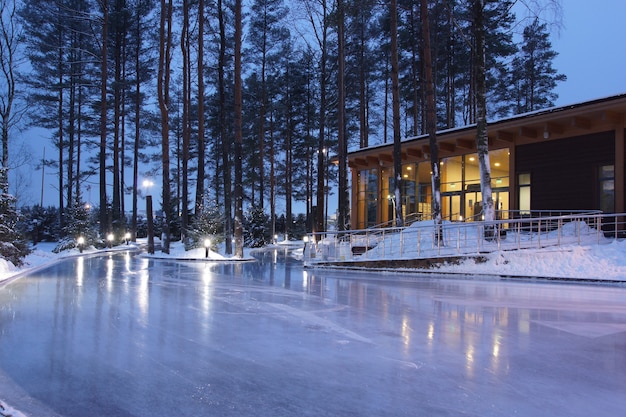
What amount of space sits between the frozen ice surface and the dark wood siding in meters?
10.6

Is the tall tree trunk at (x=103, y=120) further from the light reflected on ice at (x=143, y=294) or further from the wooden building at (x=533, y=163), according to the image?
→ the light reflected on ice at (x=143, y=294)

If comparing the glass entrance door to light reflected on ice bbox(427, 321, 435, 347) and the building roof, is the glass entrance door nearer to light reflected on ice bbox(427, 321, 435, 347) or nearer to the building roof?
the building roof

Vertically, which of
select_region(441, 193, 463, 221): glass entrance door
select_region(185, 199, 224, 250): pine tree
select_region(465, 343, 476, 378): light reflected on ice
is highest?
select_region(441, 193, 463, 221): glass entrance door

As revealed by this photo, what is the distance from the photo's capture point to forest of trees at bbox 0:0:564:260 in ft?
89.1

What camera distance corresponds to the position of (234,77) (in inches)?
1016

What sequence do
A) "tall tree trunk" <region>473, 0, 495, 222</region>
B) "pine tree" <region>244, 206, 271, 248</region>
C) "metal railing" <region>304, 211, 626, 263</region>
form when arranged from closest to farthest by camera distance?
"metal railing" <region>304, 211, 626, 263</region>, "tall tree trunk" <region>473, 0, 495, 222</region>, "pine tree" <region>244, 206, 271, 248</region>

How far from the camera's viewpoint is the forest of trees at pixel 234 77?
89.1ft

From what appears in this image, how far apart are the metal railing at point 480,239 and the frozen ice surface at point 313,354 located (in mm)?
4742

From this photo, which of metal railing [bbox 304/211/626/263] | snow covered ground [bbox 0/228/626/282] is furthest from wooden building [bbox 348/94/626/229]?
snow covered ground [bbox 0/228/626/282]

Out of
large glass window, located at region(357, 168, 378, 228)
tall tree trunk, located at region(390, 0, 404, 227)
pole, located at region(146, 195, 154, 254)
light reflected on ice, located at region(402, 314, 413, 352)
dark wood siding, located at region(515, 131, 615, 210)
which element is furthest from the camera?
large glass window, located at region(357, 168, 378, 228)

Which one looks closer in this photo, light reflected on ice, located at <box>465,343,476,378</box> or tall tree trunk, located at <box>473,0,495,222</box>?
light reflected on ice, located at <box>465,343,476,378</box>

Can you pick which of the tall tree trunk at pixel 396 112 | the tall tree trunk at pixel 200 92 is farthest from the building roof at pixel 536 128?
the tall tree trunk at pixel 200 92

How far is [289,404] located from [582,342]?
169 inches

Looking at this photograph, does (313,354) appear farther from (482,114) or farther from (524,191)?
(524,191)
